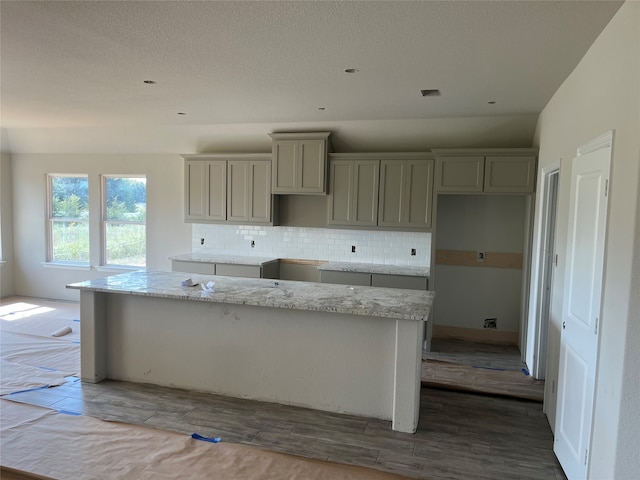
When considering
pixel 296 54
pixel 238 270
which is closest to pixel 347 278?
pixel 238 270

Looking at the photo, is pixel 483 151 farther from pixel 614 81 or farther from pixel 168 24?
pixel 168 24

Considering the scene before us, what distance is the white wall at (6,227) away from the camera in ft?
23.1

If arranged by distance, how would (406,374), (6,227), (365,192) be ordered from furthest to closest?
(6,227), (365,192), (406,374)

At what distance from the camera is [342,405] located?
3375 millimetres

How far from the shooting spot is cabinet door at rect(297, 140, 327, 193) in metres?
5.43

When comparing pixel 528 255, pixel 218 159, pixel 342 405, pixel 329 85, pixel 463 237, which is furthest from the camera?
pixel 218 159

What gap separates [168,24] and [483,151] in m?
3.54

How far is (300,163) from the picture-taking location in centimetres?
552

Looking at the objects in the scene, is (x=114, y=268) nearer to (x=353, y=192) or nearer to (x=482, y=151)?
(x=353, y=192)

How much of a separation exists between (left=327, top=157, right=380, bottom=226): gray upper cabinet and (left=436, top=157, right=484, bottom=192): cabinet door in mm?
779

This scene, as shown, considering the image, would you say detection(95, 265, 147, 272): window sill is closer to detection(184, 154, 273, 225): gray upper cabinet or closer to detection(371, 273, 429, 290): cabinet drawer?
detection(184, 154, 273, 225): gray upper cabinet

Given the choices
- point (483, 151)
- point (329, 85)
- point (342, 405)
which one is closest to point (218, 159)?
point (329, 85)

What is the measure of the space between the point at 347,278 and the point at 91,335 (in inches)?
110

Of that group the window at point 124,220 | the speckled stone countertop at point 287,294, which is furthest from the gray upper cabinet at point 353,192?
the window at point 124,220
